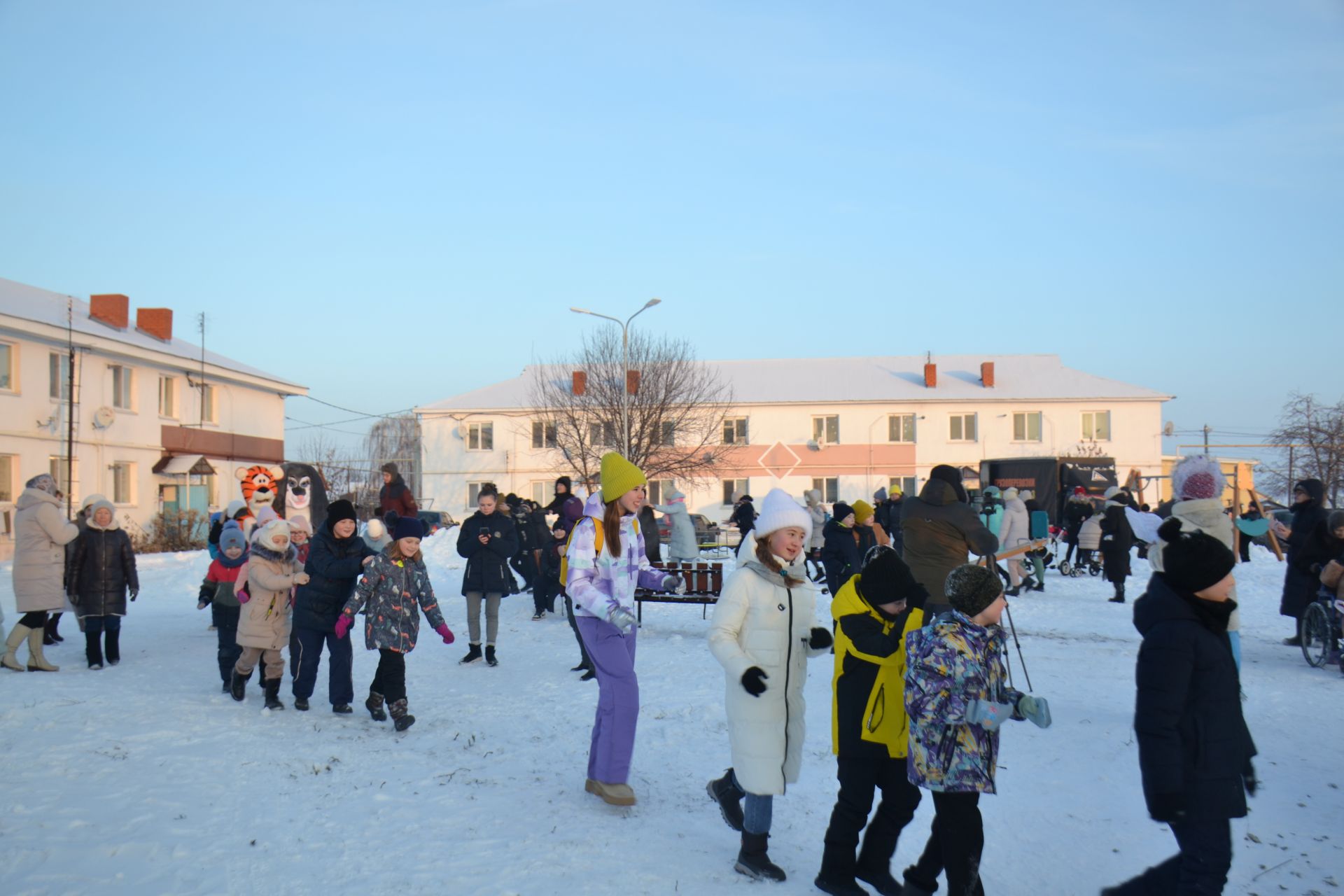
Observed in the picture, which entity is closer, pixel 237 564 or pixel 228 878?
pixel 228 878

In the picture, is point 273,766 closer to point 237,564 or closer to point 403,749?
point 403,749

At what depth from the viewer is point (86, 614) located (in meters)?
9.97

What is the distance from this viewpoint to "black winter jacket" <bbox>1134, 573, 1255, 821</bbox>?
3709 mm

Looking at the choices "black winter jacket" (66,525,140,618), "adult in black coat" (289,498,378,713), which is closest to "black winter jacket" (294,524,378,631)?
"adult in black coat" (289,498,378,713)

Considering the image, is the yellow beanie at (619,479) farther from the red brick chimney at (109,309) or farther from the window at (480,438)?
the window at (480,438)

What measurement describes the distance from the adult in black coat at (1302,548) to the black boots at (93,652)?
38.6 feet

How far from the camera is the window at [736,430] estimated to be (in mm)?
50188

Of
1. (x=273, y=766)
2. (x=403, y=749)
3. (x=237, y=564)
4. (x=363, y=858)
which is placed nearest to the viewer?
(x=363, y=858)

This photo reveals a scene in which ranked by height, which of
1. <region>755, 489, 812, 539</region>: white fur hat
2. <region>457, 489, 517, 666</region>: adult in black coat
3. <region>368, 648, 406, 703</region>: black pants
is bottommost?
<region>368, 648, 406, 703</region>: black pants

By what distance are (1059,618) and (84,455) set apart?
93.6 feet

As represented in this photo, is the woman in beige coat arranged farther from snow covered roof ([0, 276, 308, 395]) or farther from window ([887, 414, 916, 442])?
window ([887, 414, 916, 442])

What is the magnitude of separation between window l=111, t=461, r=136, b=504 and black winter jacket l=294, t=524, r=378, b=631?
93.5 ft

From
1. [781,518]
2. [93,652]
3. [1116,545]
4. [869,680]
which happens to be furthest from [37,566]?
[1116,545]

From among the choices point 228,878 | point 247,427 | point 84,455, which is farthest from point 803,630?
point 247,427
